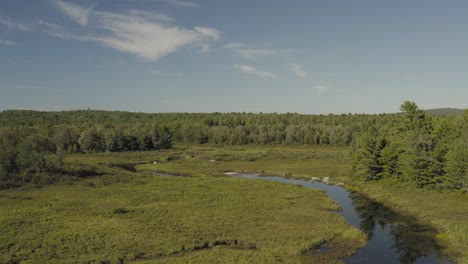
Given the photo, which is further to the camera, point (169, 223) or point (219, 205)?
point (219, 205)

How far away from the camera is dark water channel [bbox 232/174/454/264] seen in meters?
33.6

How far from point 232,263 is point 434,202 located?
114 ft

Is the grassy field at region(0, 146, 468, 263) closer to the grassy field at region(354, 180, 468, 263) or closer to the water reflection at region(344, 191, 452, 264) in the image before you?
the grassy field at region(354, 180, 468, 263)

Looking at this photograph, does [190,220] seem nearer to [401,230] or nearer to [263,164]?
[401,230]

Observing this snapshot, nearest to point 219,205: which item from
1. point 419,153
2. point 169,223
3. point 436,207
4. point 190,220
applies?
point 190,220

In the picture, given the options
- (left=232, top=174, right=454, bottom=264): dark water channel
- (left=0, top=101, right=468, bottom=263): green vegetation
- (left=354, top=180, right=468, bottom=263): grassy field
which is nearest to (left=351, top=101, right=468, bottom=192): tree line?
(left=0, top=101, right=468, bottom=263): green vegetation

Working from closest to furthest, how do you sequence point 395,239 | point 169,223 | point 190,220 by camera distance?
point 395,239 < point 169,223 < point 190,220

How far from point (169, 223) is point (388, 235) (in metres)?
25.2

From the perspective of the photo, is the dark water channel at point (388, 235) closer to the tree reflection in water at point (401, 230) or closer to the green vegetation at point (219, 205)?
the tree reflection in water at point (401, 230)

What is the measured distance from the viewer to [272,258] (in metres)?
32.0

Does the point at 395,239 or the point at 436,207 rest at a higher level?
the point at 436,207

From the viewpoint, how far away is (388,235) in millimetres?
40438

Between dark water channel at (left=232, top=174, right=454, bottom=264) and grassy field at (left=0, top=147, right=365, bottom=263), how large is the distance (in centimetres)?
187

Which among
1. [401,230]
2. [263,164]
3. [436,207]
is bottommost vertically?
[263,164]
